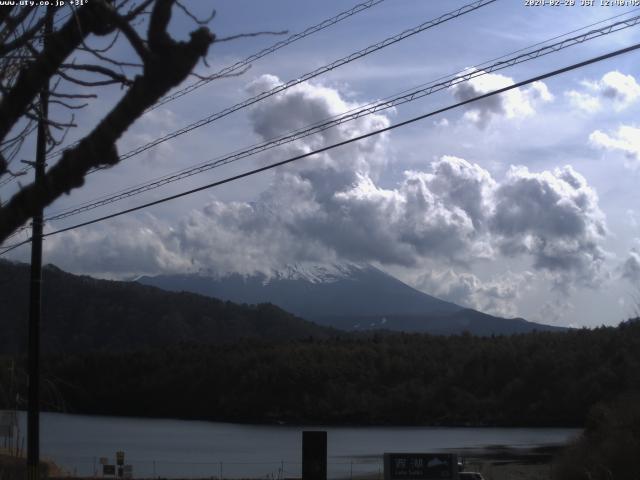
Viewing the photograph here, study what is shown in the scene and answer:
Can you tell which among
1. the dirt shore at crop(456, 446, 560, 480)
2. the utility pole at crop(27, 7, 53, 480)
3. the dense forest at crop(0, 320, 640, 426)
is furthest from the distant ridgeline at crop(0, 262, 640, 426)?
the utility pole at crop(27, 7, 53, 480)

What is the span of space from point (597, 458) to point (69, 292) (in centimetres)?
12162

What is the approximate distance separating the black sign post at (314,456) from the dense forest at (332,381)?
82.5 meters

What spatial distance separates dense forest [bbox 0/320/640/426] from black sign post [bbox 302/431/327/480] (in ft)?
271

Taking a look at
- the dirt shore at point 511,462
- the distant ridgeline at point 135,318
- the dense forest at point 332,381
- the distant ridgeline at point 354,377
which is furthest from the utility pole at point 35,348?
the distant ridgeline at point 135,318

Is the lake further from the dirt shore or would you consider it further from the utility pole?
the utility pole

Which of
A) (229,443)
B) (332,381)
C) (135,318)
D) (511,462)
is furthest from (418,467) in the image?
(135,318)

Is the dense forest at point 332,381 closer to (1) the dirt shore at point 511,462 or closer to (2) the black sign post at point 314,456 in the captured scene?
(1) the dirt shore at point 511,462

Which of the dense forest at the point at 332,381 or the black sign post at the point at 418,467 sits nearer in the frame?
the black sign post at the point at 418,467

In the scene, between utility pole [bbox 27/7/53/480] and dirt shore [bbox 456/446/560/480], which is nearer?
utility pole [bbox 27/7/53/480]

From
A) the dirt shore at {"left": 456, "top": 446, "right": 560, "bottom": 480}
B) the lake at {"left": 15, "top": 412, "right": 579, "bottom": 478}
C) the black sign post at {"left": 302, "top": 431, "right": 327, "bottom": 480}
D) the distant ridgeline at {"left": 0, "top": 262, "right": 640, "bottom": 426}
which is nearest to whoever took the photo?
the black sign post at {"left": 302, "top": 431, "right": 327, "bottom": 480}

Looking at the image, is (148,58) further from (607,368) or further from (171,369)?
(171,369)

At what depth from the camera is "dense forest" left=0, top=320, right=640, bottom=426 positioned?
3846 inches

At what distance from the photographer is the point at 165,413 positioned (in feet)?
359

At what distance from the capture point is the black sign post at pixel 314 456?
13.2m
